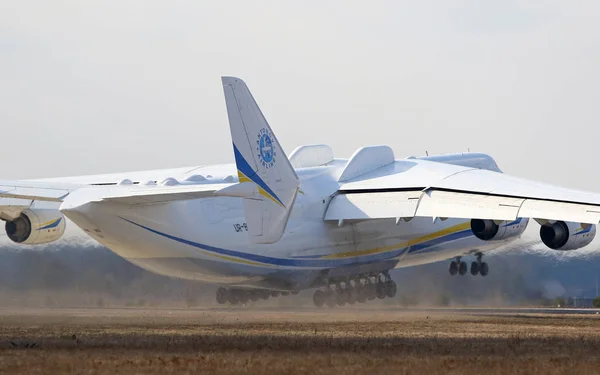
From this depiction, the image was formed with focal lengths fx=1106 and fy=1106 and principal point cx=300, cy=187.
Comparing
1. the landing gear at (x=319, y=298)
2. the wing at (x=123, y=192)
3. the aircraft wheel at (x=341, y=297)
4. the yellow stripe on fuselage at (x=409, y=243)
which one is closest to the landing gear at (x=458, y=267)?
the yellow stripe on fuselage at (x=409, y=243)

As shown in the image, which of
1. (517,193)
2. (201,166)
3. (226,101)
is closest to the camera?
(226,101)

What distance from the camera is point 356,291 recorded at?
83.6ft

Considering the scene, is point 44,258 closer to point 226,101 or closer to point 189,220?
point 189,220

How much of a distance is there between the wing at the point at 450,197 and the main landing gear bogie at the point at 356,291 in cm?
254

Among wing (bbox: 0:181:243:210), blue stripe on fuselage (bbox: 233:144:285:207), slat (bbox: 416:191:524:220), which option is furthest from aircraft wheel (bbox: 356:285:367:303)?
wing (bbox: 0:181:243:210)

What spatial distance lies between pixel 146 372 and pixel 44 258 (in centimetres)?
1388

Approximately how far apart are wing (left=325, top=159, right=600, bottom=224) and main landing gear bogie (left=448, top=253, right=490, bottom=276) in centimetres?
422

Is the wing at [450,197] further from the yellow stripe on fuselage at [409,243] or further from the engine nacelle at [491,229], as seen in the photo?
the yellow stripe on fuselage at [409,243]

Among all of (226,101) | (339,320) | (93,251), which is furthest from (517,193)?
(93,251)

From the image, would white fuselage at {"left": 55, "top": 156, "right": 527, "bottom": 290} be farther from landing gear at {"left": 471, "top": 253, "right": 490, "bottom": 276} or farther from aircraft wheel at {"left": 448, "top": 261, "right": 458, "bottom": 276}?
aircraft wheel at {"left": 448, "top": 261, "right": 458, "bottom": 276}

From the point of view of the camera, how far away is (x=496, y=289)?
2939cm

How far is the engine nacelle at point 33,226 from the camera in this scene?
20.9 m

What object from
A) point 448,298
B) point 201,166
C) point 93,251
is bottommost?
point 448,298

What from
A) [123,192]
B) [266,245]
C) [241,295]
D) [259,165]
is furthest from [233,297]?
[123,192]
